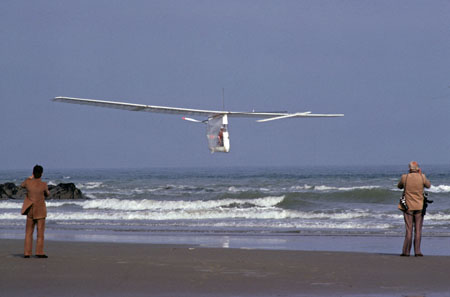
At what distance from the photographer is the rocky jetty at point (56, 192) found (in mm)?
37000

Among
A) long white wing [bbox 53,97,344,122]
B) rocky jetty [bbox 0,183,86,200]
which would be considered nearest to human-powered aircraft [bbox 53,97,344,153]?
long white wing [bbox 53,97,344,122]

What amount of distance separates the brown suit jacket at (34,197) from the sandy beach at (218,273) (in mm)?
792

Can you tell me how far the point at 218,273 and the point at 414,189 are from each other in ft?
13.0

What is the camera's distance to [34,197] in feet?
36.7

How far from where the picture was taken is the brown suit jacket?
1117cm

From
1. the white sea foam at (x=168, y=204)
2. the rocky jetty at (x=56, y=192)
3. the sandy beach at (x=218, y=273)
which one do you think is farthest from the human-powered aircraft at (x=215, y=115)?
the sandy beach at (x=218, y=273)

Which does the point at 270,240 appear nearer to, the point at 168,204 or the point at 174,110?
the point at 174,110

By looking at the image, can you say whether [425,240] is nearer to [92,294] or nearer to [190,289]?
[190,289]

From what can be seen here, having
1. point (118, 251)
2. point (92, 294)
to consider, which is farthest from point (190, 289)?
point (118, 251)

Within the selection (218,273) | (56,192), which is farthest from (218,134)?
(218,273)

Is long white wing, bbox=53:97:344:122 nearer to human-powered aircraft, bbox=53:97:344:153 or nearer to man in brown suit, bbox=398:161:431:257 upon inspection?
human-powered aircraft, bbox=53:97:344:153

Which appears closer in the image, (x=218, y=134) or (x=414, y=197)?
(x=414, y=197)

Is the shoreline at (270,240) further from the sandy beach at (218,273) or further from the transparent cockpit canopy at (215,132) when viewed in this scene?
the transparent cockpit canopy at (215,132)

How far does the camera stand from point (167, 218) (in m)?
22.9
